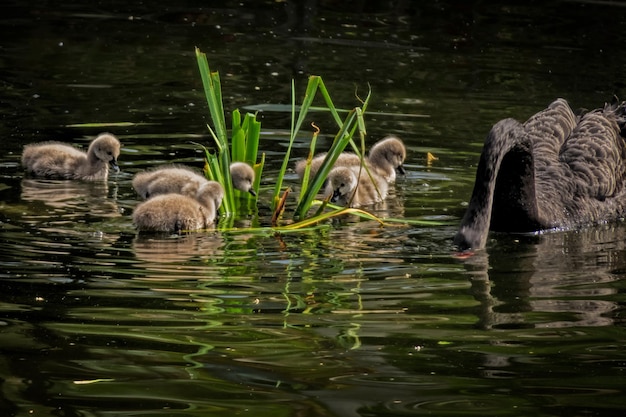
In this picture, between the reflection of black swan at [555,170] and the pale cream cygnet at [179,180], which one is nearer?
the reflection of black swan at [555,170]

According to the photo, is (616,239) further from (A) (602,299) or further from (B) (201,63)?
(B) (201,63)

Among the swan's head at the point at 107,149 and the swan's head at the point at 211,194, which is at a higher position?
the swan's head at the point at 107,149

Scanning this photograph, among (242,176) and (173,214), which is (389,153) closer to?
(242,176)

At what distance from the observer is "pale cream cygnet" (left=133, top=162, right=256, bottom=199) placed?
281 inches

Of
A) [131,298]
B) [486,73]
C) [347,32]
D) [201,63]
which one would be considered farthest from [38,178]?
[347,32]

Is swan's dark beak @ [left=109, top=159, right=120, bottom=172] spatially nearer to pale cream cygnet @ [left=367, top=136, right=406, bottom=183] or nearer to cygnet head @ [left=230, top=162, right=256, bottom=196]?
cygnet head @ [left=230, top=162, right=256, bottom=196]

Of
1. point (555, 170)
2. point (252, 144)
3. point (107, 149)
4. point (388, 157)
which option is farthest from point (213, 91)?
point (555, 170)

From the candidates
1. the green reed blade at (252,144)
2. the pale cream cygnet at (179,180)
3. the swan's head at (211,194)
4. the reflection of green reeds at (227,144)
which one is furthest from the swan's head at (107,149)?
the swan's head at (211,194)

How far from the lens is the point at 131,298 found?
5.10 meters

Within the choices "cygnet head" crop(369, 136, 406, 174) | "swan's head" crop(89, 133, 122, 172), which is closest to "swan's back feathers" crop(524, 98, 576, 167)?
"cygnet head" crop(369, 136, 406, 174)

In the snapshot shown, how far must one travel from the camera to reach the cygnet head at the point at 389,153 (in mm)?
8172

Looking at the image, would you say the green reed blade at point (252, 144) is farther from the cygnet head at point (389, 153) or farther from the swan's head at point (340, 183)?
the cygnet head at point (389, 153)

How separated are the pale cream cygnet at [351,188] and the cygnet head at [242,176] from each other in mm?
491

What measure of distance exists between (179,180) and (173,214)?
30.9 inches
